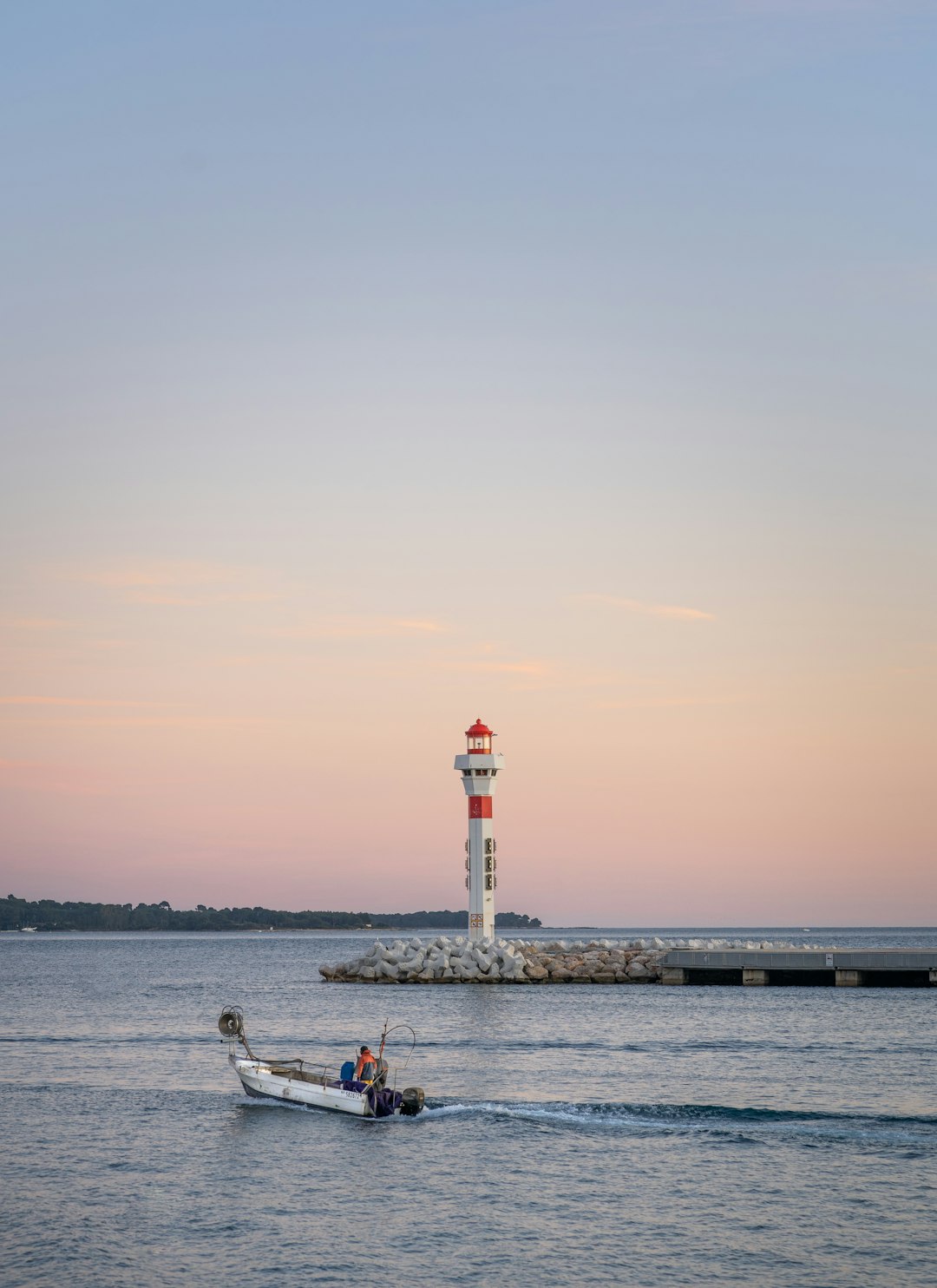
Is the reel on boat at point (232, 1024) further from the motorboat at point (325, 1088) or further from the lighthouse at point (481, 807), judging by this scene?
the lighthouse at point (481, 807)

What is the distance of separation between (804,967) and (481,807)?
1634 centimetres

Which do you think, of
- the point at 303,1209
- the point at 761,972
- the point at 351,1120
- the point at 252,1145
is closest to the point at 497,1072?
the point at 351,1120

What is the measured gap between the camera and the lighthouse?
65.4 meters

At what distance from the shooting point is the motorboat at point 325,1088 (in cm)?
3039

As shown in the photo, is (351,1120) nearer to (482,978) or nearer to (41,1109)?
(41,1109)

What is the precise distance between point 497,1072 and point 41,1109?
11.4 m

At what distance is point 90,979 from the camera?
90.3 meters

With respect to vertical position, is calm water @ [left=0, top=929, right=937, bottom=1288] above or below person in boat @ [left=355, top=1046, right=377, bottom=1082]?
below

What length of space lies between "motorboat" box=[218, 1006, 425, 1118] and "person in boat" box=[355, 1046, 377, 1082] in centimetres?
6

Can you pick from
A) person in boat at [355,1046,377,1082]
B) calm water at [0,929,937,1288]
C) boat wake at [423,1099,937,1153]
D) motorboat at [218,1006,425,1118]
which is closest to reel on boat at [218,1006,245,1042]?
motorboat at [218,1006,425,1118]

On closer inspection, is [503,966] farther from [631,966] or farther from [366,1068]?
[366,1068]

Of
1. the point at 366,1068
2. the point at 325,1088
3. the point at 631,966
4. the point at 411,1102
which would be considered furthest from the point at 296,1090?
the point at 631,966

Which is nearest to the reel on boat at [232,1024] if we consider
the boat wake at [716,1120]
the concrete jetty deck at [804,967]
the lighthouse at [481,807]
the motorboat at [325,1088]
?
the motorboat at [325,1088]

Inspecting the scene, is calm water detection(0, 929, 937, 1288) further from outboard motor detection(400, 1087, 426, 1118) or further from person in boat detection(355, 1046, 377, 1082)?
person in boat detection(355, 1046, 377, 1082)
